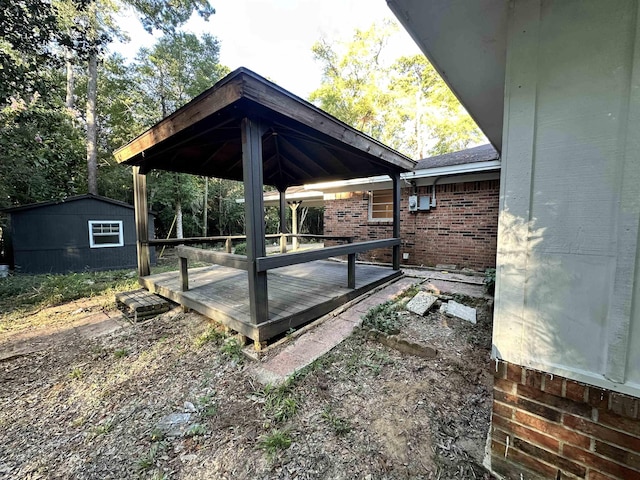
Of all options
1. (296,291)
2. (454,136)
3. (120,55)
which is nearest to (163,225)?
(120,55)

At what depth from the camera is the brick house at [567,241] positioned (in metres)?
1.19

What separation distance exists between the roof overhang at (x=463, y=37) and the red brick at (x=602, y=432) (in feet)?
7.46

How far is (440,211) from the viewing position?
730cm

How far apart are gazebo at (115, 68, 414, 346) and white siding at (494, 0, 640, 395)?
217 centimetres

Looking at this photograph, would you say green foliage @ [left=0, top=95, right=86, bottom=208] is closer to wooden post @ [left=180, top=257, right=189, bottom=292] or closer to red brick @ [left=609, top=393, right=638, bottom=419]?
wooden post @ [left=180, top=257, right=189, bottom=292]

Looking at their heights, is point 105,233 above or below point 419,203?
below

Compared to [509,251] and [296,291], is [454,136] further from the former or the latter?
[509,251]

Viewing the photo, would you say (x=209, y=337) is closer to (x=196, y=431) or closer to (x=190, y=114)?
(x=196, y=431)

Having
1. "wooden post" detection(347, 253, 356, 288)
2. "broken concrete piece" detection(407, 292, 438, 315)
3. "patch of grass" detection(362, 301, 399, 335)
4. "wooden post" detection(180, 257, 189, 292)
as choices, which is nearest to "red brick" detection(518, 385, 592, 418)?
"patch of grass" detection(362, 301, 399, 335)

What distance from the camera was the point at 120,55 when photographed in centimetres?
1412

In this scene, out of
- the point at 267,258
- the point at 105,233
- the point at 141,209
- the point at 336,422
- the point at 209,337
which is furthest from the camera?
the point at 105,233

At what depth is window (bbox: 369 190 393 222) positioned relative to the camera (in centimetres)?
831

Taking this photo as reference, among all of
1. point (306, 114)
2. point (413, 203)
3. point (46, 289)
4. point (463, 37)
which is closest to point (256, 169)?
point (306, 114)

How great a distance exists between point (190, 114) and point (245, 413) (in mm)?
3214
